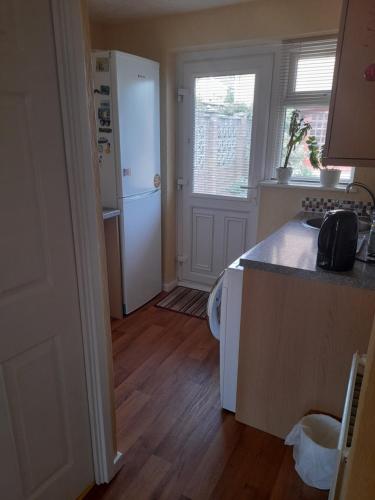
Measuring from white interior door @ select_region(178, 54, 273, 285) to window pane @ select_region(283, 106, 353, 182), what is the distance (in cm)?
24

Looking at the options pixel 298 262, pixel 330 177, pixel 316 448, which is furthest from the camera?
pixel 330 177

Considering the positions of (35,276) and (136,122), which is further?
(136,122)

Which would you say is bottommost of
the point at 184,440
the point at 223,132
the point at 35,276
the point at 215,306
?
the point at 184,440

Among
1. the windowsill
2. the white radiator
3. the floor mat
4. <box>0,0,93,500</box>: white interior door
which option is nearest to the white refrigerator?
the floor mat

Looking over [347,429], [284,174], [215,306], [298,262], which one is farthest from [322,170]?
[347,429]

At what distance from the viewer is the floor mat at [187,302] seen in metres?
3.02

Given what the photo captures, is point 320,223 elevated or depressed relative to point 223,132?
depressed

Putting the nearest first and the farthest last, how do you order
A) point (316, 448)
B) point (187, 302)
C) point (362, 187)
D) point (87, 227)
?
point (87, 227)
point (316, 448)
point (362, 187)
point (187, 302)

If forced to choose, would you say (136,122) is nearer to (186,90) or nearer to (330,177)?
(186,90)

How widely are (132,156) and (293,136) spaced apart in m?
1.25

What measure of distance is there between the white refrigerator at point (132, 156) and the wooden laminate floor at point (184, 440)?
697 mm

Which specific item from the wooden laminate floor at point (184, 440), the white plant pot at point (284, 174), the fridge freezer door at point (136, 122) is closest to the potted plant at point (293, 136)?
the white plant pot at point (284, 174)

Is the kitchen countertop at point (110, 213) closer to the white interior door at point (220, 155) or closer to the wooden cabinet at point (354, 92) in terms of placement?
the white interior door at point (220, 155)

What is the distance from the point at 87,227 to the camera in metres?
1.20
